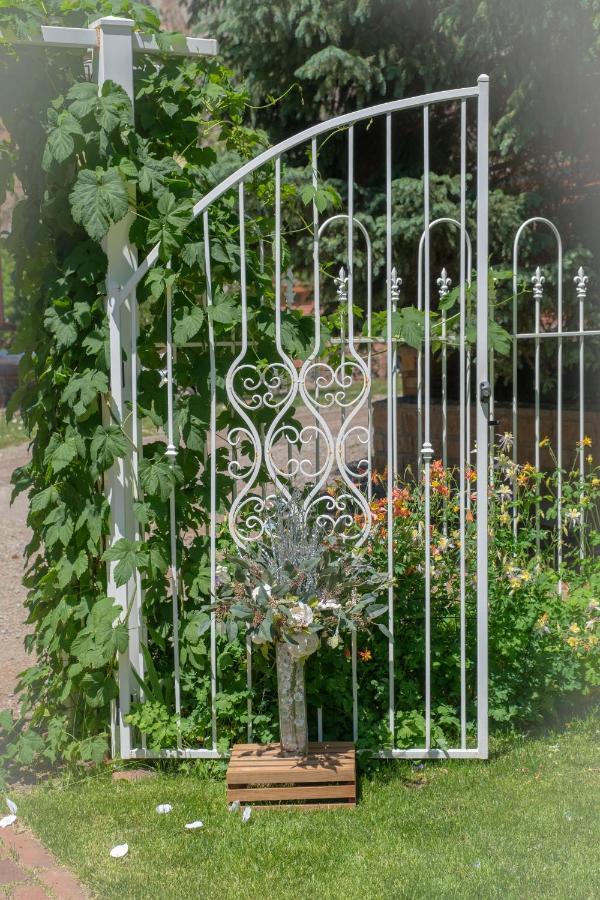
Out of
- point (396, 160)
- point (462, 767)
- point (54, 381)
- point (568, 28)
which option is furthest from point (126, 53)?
point (396, 160)

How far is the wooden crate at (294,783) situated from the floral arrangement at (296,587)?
416 millimetres

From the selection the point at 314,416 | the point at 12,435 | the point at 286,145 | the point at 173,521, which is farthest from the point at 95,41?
the point at 12,435

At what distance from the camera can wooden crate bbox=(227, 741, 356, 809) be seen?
3.32 m

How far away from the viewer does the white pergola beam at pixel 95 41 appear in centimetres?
335

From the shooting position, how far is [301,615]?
3.25 meters

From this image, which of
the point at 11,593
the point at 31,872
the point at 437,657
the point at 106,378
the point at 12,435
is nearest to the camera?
the point at 31,872

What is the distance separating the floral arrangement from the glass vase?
0.33 feet

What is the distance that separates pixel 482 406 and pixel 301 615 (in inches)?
36.3

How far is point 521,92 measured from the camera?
7348 millimetres

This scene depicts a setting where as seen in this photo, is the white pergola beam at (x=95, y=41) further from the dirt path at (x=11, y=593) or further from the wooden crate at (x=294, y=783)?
the wooden crate at (x=294, y=783)

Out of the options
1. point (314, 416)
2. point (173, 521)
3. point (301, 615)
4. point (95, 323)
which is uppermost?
point (95, 323)

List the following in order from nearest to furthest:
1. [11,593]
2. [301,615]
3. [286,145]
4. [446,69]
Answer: [301,615]
[286,145]
[11,593]
[446,69]

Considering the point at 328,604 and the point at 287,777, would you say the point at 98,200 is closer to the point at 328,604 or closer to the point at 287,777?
the point at 328,604

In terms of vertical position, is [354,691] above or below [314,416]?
below
